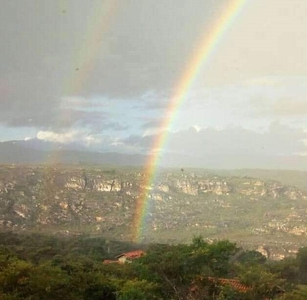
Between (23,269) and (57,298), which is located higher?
(23,269)

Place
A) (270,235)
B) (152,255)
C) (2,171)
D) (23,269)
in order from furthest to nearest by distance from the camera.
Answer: (2,171) → (270,235) → (152,255) → (23,269)

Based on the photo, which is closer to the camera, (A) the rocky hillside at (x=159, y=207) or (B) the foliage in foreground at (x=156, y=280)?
(B) the foliage in foreground at (x=156, y=280)

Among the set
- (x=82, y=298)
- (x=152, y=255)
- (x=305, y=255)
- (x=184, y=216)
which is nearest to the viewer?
(x=82, y=298)

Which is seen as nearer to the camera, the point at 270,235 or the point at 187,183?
the point at 270,235

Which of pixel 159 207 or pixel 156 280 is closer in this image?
pixel 156 280

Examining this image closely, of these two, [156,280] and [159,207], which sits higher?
[156,280]

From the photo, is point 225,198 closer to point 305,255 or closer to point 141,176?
point 141,176

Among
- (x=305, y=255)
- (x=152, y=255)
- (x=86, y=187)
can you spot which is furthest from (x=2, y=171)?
(x=152, y=255)

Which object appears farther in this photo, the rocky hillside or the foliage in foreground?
the rocky hillside
